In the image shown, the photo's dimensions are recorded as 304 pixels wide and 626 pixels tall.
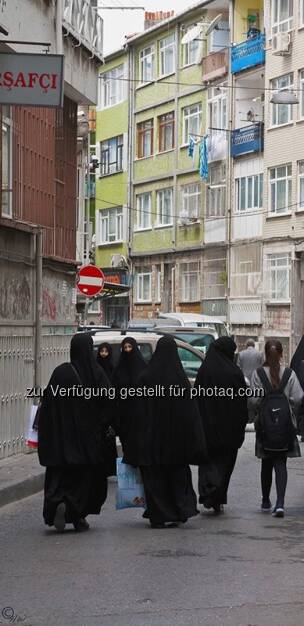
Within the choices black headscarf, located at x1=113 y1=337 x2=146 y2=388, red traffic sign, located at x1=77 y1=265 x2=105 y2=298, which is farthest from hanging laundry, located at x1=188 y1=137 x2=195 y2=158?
black headscarf, located at x1=113 y1=337 x2=146 y2=388

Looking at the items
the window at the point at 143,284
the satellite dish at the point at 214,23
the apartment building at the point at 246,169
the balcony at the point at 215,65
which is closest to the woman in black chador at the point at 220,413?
the apartment building at the point at 246,169

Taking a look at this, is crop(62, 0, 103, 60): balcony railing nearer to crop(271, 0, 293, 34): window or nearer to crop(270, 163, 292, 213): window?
crop(270, 163, 292, 213): window

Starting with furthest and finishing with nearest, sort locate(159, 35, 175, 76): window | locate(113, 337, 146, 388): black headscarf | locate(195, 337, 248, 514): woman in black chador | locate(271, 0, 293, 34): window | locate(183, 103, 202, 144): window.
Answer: locate(159, 35, 175, 76): window → locate(183, 103, 202, 144): window → locate(271, 0, 293, 34): window → locate(113, 337, 146, 388): black headscarf → locate(195, 337, 248, 514): woman in black chador

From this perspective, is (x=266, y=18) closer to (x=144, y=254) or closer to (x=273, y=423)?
(x=144, y=254)

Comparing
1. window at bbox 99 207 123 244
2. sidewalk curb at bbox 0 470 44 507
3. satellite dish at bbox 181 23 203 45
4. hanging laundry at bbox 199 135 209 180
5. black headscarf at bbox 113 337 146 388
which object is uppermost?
satellite dish at bbox 181 23 203 45

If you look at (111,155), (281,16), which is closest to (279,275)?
(281,16)

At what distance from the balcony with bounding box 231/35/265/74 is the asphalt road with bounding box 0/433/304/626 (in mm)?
36442

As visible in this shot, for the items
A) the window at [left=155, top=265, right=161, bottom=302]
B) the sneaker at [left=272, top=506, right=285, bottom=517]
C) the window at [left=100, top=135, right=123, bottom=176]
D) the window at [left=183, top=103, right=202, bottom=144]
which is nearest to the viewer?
the sneaker at [left=272, top=506, right=285, bottom=517]

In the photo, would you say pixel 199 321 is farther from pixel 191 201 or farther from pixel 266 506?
pixel 266 506

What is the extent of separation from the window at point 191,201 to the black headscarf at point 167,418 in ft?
133

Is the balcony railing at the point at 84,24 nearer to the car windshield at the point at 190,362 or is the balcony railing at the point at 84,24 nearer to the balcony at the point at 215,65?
the car windshield at the point at 190,362

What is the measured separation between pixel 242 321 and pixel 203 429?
3596 cm

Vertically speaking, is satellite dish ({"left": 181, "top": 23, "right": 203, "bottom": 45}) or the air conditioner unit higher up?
satellite dish ({"left": 181, "top": 23, "right": 203, "bottom": 45})

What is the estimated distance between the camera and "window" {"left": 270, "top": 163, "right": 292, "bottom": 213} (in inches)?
1826
